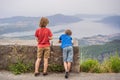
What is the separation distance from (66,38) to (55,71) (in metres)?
0.96

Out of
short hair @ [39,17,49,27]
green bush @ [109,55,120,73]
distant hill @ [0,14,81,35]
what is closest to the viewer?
short hair @ [39,17,49,27]

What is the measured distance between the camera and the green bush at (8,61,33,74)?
9.28m

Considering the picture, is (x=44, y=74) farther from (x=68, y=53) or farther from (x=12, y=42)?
(x=12, y=42)

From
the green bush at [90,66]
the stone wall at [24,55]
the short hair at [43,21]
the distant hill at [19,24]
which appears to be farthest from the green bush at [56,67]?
the distant hill at [19,24]

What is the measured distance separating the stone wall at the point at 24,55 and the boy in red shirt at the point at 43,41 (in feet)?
0.92

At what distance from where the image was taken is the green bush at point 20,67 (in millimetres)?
9277

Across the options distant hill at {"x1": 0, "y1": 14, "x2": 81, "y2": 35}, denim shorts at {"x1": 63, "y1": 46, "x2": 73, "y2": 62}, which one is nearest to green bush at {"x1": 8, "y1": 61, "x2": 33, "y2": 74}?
denim shorts at {"x1": 63, "y1": 46, "x2": 73, "y2": 62}

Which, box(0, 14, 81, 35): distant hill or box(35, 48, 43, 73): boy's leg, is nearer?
box(35, 48, 43, 73): boy's leg

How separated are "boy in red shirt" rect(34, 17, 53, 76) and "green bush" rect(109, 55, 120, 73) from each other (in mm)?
1819

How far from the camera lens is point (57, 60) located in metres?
9.31

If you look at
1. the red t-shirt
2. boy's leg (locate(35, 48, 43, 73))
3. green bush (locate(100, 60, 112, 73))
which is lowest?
green bush (locate(100, 60, 112, 73))

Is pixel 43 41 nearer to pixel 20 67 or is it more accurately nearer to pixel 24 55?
pixel 24 55

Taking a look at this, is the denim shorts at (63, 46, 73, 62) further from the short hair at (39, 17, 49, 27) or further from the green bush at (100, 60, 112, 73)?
the green bush at (100, 60, 112, 73)

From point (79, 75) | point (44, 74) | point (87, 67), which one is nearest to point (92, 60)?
point (87, 67)
